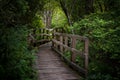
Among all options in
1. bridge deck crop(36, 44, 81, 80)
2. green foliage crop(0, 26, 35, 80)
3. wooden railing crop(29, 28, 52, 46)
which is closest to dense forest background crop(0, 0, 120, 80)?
green foliage crop(0, 26, 35, 80)

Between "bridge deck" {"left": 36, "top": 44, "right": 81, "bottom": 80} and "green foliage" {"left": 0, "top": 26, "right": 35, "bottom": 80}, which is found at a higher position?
"green foliage" {"left": 0, "top": 26, "right": 35, "bottom": 80}

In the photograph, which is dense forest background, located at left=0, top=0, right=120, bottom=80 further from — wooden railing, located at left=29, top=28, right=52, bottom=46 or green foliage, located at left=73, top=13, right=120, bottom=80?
wooden railing, located at left=29, top=28, right=52, bottom=46

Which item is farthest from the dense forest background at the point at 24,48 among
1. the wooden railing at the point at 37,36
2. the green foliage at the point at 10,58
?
the wooden railing at the point at 37,36

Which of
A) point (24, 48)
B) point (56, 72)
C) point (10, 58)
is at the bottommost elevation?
point (56, 72)

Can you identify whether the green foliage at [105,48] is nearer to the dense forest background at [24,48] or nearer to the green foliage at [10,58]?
the dense forest background at [24,48]

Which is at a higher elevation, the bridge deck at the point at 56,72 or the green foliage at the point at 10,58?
the green foliage at the point at 10,58

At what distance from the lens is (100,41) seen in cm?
732

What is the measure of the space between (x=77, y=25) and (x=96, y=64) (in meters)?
2.37

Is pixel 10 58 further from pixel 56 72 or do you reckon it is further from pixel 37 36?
pixel 37 36

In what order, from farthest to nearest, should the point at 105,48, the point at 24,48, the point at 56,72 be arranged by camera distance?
the point at 56,72 < the point at 24,48 < the point at 105,48

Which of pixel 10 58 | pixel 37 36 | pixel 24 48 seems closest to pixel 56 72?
pixel 24 48

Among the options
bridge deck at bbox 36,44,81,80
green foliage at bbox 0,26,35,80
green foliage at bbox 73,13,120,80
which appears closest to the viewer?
green foliage at bbox 0,26,35,80

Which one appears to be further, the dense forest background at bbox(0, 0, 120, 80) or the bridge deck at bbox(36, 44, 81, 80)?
the bridge deck at bbox(36, 44, 81, 80)

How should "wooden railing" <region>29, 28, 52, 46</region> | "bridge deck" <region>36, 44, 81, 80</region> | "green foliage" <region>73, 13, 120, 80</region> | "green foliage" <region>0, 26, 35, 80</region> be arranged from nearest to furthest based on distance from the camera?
1. "green foliage" <region>0, 26, 35, 80</region>
2. "green foliage" <region>73, 13, 120, 80</region>
3. "bridge deck" <region>36, 44, 81, 80</region>
4. "wooden railing" <region>29, 28, 52, 46</region>
